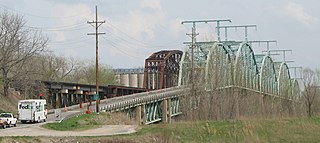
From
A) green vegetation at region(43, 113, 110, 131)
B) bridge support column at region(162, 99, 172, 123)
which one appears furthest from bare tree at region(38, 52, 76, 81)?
green vegetation at region(43, 113, 110, 131)

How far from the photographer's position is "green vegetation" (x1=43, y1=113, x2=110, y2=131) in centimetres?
4631

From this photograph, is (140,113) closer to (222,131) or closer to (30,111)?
(30,111)

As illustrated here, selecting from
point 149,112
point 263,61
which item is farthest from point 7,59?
point 263,61

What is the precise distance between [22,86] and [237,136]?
38949mm

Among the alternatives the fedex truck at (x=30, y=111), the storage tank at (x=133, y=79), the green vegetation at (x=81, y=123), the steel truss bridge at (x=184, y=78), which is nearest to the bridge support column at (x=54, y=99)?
the steel truss bridge at (x=184, y=78)

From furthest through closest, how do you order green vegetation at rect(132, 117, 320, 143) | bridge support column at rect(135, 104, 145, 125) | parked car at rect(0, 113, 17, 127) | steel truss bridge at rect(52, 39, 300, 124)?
steel truss bridge at rect(52, 39, 300, 124) < bridge support column at rect(135, 104, 145, 125) < parked car at rect(0, 113, 17, 127) < green vegetation at rect(132, 117, 320, 143)

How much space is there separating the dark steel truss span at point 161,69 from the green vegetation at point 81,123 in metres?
72.6

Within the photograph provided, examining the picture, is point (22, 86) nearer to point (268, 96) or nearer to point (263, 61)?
point (268, 96)

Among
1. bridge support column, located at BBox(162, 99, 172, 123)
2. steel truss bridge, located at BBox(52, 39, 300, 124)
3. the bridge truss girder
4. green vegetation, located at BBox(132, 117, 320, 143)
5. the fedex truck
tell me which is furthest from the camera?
bridge support column, located at BBox(162, 99, 172, 123)

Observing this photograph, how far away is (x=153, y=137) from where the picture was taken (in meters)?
38.9

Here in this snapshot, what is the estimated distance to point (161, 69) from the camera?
125 metres

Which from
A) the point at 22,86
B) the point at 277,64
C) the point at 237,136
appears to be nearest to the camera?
the point at 237,136

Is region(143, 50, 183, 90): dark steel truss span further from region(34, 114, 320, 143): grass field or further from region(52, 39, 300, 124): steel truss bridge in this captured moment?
region(34, 114, 320, 143): grass field

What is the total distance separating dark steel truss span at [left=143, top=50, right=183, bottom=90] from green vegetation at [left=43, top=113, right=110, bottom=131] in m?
72.6
